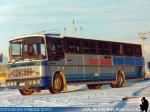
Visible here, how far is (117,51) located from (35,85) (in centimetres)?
950

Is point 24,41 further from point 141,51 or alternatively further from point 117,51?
point 141,51

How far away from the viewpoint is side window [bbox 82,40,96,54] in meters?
28.5

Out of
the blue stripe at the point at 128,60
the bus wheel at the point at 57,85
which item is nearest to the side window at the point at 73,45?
the bus wheel at the point at 57,85

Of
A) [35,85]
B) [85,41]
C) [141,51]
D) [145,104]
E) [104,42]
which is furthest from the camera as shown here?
[141,51]

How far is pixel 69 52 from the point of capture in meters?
26.9

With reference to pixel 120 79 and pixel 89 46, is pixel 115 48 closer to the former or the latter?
pixel 120 79

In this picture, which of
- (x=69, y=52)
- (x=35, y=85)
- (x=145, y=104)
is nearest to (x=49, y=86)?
(x=35, y=85)

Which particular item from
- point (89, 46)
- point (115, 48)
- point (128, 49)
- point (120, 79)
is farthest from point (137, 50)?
point (89, 46)

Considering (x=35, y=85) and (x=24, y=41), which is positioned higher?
(x=24, y=41)

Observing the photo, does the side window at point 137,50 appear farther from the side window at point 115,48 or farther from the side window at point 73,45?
the side window at point 73,45

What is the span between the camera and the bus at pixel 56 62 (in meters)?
25.0

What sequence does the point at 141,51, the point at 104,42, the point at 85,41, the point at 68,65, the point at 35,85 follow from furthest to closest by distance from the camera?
the point at 141,51
the point at 104,42
the point at 85,41
the point at 68,65
the point at 35,85

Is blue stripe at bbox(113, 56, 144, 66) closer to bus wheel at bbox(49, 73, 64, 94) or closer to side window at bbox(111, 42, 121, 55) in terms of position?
side window at bbox(111, 42, 121, 55)

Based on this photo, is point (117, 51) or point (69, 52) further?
point (117, 51)
